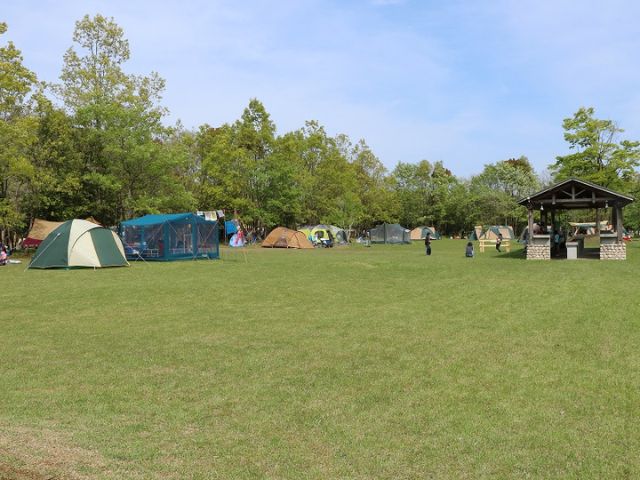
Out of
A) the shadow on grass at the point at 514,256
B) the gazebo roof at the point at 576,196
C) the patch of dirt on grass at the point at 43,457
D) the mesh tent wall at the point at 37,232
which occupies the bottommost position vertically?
the patch of dirt on grass at the point at 43,457

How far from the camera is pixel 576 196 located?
899 inches

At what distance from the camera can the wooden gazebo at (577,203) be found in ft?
71.2

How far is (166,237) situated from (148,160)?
936cm

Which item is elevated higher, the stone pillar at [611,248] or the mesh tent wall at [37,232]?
the mesh tent wall at [37,232]

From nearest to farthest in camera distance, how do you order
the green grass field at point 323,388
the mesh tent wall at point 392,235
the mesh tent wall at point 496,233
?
the green grass field at point 323,388
the mesh tent wall at point 392,235
the mesh tent wall at point 496,233

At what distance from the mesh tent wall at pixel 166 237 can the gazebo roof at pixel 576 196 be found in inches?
572

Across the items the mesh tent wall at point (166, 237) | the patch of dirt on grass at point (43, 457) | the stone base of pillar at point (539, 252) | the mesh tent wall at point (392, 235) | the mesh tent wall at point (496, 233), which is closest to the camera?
the patch of dirt on grass at point (43, 457)

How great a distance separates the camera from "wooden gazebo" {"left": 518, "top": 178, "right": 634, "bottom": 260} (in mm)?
21688

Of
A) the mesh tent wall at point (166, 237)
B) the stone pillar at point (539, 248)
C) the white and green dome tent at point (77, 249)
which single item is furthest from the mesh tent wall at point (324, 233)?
the white and green dome tent at point (77, 249)

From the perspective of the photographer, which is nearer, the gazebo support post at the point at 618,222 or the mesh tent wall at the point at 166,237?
the gazebo support post at the point at 618,222

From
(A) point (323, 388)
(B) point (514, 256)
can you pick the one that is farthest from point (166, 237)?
(A) point (323, 388)

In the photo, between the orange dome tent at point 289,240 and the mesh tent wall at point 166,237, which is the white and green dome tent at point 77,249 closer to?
the mesh tent wall at point 166,237

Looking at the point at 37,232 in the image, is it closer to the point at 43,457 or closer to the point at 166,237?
the point at 166,237

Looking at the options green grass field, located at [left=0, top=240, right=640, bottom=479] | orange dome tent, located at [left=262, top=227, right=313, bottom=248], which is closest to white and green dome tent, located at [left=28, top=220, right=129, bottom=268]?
green grass field, located at [left=0, top=240, right=640, bottom=479]
